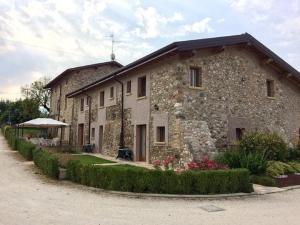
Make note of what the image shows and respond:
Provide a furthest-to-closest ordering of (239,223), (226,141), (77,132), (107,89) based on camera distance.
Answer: (77,132), (107,89), (226,141), (239,223)

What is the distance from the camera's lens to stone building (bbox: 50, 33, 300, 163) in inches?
592

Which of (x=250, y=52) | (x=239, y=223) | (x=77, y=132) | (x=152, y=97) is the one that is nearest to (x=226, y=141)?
(x=152, y=97)

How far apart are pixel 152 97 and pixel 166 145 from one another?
275 cm

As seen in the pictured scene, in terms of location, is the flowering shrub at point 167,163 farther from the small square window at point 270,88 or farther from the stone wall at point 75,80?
the stone wall at point 75,80

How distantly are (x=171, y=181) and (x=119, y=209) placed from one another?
241 centimetres

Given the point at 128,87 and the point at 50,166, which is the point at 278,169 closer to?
the point at 50,166

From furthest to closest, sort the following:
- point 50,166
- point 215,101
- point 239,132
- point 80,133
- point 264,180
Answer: point 80,133 → point 239,132 → point 215,101 → point 50,166 → point 264,180

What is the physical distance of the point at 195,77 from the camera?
16.0 m

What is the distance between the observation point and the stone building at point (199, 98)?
15.0 metres

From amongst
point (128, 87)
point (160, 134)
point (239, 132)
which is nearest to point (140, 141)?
point (160, 134)

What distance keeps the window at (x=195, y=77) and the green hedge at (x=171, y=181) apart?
19.7 ft

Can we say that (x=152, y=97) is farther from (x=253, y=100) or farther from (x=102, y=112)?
(x=102, y=112)

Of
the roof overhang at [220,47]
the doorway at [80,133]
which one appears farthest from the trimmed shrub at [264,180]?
the doorway at [80,133]

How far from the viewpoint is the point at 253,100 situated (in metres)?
17.9
